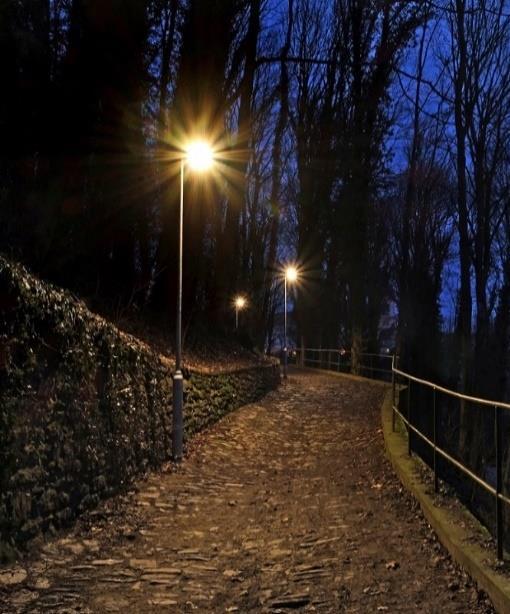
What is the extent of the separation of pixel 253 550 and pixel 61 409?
225cm

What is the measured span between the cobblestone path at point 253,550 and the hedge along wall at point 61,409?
0.33 m

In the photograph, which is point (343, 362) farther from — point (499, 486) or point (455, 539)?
point (499, 486)

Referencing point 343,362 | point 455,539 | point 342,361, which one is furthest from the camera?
point 342,361

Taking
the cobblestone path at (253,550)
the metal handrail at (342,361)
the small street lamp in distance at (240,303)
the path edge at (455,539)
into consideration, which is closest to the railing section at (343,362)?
the metal handrail at (342,361)

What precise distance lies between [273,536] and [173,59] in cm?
1662

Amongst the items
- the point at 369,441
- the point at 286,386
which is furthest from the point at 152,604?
the point at 286,386

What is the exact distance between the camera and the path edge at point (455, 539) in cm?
433

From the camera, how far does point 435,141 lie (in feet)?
77.6

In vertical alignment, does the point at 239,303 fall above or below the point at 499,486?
above

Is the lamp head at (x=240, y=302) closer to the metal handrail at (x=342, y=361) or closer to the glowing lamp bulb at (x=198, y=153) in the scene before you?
the metal handrail at (x=342, y=361)

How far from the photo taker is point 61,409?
6.38m

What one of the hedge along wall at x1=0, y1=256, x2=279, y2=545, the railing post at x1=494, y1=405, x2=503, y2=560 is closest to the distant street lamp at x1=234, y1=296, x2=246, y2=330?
the hedge along wall at x1=0, y1=256, x2=279, y2=545

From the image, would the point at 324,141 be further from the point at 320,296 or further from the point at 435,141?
the point at 320,296

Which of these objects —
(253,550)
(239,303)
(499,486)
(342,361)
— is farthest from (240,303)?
(499,486)
